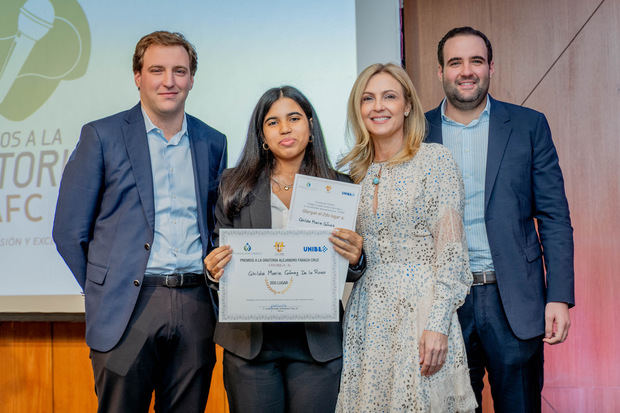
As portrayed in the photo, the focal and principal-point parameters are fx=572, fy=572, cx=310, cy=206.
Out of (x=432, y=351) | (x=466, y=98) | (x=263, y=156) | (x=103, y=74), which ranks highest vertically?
(x=103, y=74)

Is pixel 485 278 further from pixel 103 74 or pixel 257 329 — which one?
pixel 103 74

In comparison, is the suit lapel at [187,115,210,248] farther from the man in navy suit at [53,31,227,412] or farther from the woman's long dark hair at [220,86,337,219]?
the woman's long dark hair at [220,86,337,219]

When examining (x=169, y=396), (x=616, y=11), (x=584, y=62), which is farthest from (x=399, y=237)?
(x=616, y=11)

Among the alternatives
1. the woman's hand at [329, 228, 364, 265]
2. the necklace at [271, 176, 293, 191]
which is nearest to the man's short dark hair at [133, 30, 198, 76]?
the necklace at [271, 176, 293, 191]

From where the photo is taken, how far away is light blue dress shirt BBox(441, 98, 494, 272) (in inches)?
80.5

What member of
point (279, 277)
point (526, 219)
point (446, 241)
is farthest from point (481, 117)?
point (279, 277)

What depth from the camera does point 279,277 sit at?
1722 millimetres

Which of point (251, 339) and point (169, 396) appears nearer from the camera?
point (251, 339)

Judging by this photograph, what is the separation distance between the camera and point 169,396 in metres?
2.05

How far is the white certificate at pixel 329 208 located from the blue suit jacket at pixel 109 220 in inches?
19.5

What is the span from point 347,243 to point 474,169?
680mm

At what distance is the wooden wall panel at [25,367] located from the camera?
10.4ft

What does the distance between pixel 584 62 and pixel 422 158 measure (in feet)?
5.57

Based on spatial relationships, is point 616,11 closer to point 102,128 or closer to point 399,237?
point 399,237
